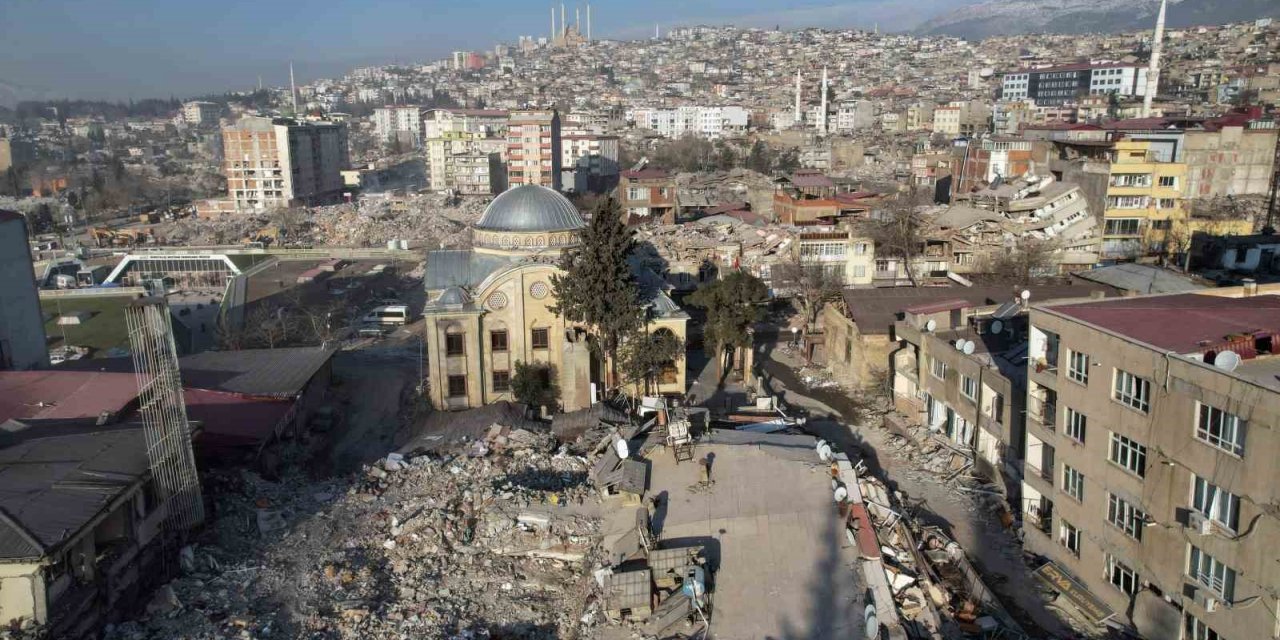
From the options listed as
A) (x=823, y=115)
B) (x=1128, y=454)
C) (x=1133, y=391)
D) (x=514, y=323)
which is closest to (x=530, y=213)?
(x=514, y=323)

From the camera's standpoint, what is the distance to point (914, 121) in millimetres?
114875

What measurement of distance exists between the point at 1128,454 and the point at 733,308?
1358cm

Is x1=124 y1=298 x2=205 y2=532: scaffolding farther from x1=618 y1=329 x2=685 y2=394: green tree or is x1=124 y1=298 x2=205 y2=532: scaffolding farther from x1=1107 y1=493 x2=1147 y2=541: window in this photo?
x1=1107 y1=493 x2=1147 y2=541: window

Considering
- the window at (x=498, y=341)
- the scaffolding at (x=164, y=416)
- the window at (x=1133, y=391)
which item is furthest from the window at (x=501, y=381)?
the window at (x=1133, y=391)

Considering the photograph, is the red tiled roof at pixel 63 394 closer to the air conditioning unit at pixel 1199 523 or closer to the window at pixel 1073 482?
the window at pixel 1073 482

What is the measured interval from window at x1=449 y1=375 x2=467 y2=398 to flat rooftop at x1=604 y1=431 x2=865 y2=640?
28.5 feet

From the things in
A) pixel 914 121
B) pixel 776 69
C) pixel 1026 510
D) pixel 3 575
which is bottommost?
pixel 1026 510

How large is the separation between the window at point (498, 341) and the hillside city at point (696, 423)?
4.7 inches

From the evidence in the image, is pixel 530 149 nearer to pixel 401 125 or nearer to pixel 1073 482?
pixel 1073 482

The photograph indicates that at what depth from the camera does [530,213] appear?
25.3 meters

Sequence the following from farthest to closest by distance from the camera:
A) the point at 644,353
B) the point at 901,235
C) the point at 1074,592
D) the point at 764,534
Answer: the point at 901,235 < the point at 644,353 < the point at 1074,592 < the point at 764,534

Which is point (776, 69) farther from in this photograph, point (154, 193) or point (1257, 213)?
point (1257, 213)

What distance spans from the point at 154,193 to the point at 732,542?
103064 mm

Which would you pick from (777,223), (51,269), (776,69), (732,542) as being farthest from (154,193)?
(776,69)
